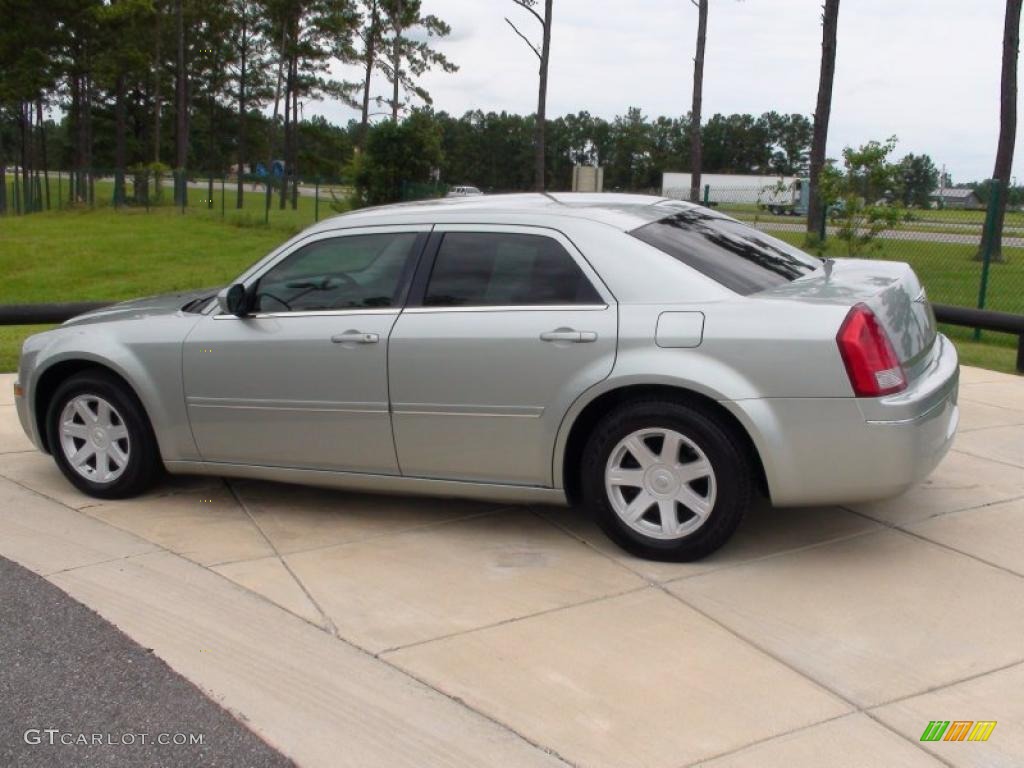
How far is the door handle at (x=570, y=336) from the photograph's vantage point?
15.5 feet

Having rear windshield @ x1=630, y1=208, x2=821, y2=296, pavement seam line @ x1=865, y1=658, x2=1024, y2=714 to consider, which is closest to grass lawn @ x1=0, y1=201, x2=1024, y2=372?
rear windshield @ x1=630, y1=208, x2=821, y2=296

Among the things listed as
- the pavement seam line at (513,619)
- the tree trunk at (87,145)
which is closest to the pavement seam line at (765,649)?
the pavement seam line at (513,619)

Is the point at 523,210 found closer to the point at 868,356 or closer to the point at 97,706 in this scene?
the point at 868,356

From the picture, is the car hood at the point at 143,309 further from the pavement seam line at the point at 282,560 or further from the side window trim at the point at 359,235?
the pavement seam line at the point at 282,560

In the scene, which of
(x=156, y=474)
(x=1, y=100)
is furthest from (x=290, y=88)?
(x=156, y=474)

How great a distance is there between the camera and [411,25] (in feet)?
157

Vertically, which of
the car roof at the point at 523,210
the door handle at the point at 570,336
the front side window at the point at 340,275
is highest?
the car roof at the point at 523,210

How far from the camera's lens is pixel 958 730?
132 inches

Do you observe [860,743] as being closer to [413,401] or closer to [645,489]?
[645,489]

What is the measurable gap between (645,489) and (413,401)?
3.80ft

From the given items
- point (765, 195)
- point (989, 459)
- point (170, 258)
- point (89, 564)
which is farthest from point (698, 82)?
point (89, 564)

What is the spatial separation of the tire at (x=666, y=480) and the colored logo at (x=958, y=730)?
137 centimetres

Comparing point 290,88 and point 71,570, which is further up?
point 290,88

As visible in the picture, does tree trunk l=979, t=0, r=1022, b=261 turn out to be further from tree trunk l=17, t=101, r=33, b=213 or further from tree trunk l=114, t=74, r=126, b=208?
tree trunk l=17, t=101, r=33, b=213
